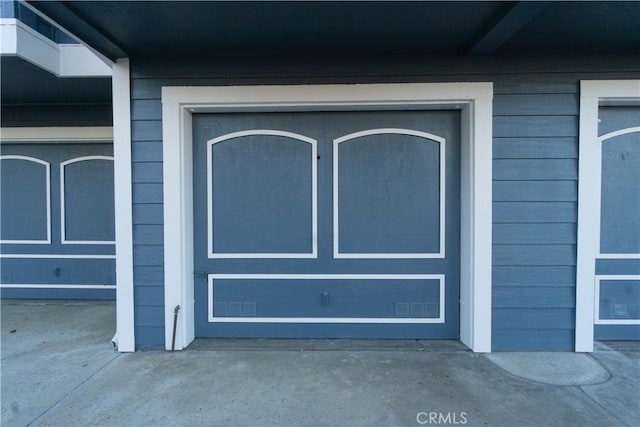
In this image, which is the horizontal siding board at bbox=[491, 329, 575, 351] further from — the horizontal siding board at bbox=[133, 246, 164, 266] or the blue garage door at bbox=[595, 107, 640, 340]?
the horizontal siding board at bbox=[133, 246, 164, 266]

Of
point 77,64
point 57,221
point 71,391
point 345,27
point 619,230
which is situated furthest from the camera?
point 57,221

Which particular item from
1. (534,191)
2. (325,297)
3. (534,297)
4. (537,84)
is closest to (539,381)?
(534,297)

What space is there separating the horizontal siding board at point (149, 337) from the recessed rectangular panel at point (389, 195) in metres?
1.72

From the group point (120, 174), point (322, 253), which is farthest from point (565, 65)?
point (120, 174)

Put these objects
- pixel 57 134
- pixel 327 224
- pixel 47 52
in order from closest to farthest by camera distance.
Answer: pixel 327 224 → pixel 47 52 → pixel 57 134

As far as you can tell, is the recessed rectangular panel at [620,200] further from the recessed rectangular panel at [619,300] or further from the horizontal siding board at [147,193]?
the horizontal siding board at [147,193]

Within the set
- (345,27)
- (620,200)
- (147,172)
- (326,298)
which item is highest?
(345,27)

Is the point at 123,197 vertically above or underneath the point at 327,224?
above

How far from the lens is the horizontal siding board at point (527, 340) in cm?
282

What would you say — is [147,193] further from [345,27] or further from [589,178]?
[589,178]

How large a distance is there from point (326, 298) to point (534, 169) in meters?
2.07

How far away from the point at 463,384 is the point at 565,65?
2.63m

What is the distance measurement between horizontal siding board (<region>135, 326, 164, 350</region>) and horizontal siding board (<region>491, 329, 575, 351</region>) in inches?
110

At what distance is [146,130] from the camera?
9.47ft
